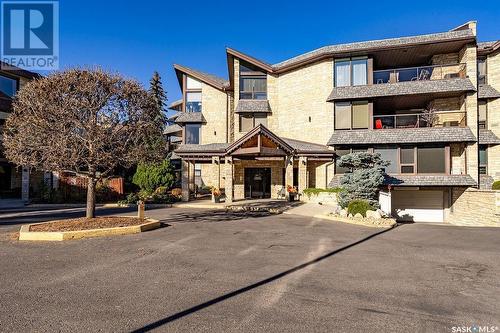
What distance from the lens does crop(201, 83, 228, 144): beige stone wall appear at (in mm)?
24844

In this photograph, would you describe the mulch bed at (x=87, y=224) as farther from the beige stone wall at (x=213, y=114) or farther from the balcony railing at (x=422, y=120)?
the balcony railing at (x=422, y=120)

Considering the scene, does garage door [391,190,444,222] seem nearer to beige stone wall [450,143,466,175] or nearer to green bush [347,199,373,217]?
beige stone wall [450,143,466,175]

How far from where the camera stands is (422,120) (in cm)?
1997

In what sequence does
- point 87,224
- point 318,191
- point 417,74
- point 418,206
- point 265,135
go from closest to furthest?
point 87,224 → point 265,135 → point 318,191 → point 417,74 → point 418,206

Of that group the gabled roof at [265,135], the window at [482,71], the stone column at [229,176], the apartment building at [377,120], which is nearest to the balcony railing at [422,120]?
the apartment building at [377,120]

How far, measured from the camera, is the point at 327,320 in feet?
13.8

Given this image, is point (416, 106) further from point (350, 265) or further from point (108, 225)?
point (108, 225)

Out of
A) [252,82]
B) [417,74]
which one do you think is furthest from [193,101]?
[417,74]

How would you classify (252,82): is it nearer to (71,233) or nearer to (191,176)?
(191,176)

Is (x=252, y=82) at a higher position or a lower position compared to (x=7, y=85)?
higher

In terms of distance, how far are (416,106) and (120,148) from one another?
868 inches

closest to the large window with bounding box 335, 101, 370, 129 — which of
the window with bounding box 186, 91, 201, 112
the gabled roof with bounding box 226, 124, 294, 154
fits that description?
the gabled roof with bounding box 226, 124, 294, 154

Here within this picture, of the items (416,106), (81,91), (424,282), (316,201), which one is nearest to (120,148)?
(81,91)

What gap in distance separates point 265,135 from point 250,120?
5.99 m
